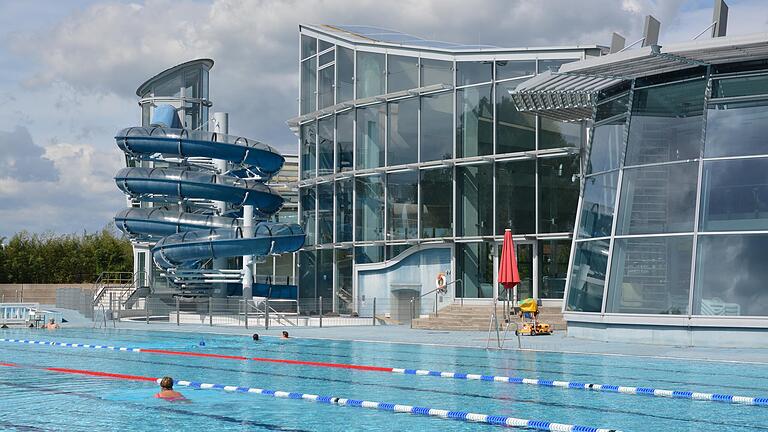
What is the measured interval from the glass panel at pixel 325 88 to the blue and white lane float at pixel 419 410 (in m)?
25.3

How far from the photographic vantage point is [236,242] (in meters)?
36.7

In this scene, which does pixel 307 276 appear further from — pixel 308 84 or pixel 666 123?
pixel 666 123

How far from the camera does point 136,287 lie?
1715 inches

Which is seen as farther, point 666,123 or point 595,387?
point 666,123

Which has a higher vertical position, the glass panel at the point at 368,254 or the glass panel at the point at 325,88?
the glass panel at the point at 325,88

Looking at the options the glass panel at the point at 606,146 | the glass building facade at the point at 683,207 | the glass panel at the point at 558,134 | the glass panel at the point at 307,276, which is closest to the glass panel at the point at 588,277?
the glass building facade at the point at 683,207

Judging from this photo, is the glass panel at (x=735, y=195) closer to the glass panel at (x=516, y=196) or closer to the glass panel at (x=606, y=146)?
the glass panel at (x=606, y=146)

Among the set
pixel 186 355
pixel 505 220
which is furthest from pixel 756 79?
pixel 186 355

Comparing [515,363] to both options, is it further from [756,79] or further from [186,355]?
[756,79]

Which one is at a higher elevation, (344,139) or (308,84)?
(308,84)

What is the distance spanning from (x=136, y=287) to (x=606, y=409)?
3460 centimetres

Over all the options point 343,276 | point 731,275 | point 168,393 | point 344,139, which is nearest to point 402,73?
point 344,139

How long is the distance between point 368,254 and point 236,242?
5.06 m

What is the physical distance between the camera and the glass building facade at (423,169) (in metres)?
31.3
